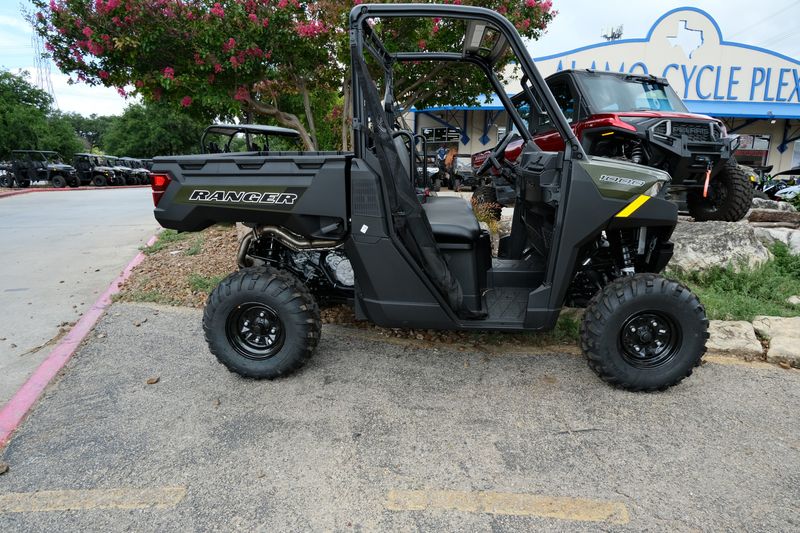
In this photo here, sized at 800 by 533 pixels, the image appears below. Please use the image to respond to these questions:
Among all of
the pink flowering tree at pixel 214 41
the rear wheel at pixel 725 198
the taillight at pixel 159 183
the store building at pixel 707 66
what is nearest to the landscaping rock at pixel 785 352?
the rear wheel at pixel 725 198

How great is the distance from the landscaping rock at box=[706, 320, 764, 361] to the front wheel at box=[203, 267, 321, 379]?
2924 millimetres

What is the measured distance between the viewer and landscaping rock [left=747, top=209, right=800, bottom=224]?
6500 millimetres

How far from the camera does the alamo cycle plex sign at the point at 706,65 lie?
61.7 ft

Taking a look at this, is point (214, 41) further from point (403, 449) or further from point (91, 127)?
point (91, 127)

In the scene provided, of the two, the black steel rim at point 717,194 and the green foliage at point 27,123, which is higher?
the green foliage at point 27,123

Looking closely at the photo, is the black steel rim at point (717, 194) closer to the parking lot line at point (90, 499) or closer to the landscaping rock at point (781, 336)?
the landscaping rock at point (781, 336)

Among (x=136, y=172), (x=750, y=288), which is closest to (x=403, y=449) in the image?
(x=750, y=288)

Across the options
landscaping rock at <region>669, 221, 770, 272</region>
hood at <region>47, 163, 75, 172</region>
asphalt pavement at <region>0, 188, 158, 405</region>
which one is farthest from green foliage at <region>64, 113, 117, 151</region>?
landscaping rock at <region>669, 221, 770, 272</region>

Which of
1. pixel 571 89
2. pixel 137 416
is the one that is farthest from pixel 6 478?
pixel 571 89

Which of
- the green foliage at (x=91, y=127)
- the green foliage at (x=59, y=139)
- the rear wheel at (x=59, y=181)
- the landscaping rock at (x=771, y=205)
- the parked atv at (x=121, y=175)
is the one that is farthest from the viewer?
the green foliage at (x=91, y=127)

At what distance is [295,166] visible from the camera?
2.93 meters

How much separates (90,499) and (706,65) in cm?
2316

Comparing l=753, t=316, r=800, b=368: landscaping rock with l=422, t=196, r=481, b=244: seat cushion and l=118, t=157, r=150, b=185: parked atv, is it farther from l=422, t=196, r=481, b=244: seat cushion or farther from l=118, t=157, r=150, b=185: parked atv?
l=118, t=157, r=150, b=185: parked atv

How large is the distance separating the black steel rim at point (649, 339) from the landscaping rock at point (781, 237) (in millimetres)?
3581
